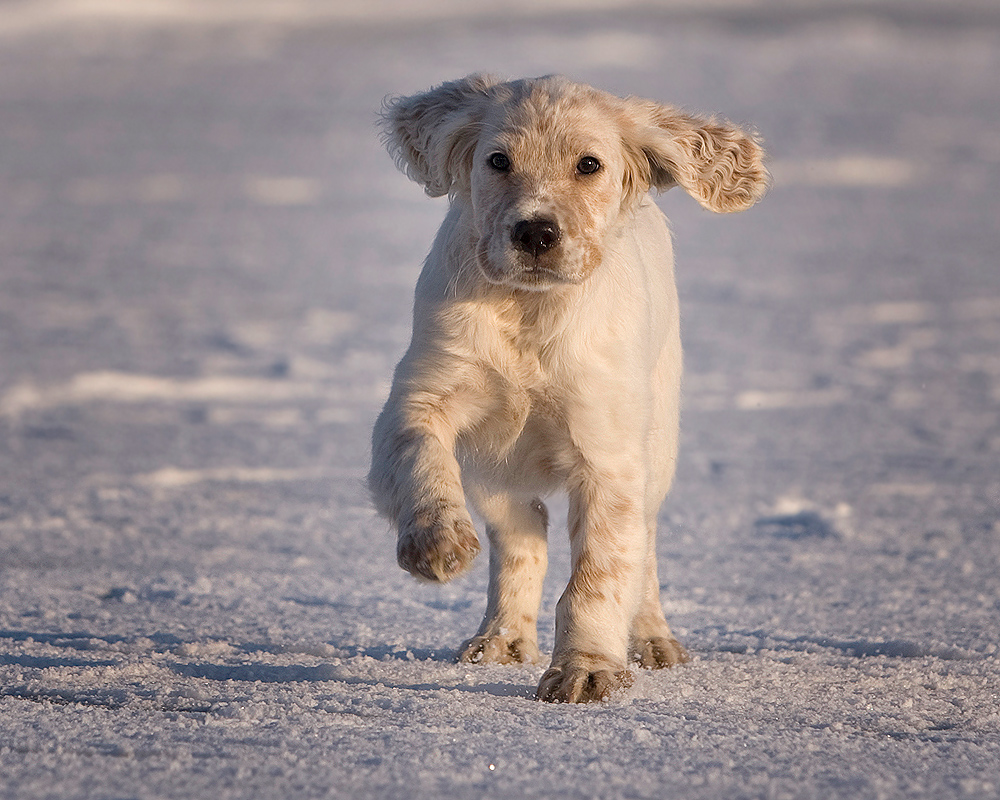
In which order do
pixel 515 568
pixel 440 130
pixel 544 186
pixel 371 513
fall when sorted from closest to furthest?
1. pixel 544 186
2. pixel 440 130
3. pixel 515 568
4. pixel 371 513

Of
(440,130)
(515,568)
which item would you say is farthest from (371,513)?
(440,130)

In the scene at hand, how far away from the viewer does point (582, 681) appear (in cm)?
330

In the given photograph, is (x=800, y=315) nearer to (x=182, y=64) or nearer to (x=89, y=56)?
(x=182, y=64)

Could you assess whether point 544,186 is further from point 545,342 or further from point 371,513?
point 371,513

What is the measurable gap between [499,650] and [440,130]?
1650mm

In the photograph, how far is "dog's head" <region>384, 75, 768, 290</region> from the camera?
3.47 meters

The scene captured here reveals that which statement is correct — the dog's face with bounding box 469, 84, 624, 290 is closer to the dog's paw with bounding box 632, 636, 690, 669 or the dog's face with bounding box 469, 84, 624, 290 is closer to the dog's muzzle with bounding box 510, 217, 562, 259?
the dog's muzzle with bounding box 510, 217, 562, 259

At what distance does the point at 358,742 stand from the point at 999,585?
3158 mm

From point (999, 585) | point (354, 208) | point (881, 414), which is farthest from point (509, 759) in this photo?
point (354, 208)

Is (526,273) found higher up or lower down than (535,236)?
lower down

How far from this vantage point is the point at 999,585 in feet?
16.2

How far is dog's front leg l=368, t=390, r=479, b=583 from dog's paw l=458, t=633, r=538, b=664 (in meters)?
0.64

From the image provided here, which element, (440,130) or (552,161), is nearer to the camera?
(552,161)

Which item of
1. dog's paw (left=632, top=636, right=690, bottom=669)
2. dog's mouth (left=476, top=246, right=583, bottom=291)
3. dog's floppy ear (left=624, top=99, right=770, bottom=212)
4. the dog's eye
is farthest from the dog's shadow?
dog's floppy ear (left=624, top=99, right=770, bottom=212)
